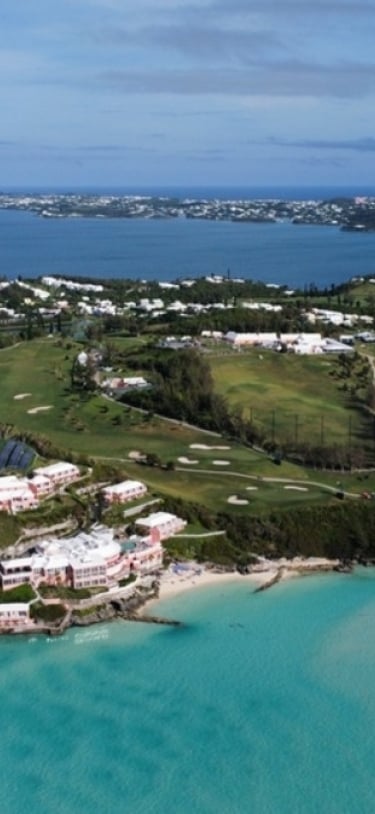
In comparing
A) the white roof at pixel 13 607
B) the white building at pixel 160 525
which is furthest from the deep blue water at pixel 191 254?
the white roof at pixel 13 607

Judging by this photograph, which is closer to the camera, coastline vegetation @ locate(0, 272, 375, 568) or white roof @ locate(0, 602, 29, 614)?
white roof @ locate(0, 602, 29, 614)

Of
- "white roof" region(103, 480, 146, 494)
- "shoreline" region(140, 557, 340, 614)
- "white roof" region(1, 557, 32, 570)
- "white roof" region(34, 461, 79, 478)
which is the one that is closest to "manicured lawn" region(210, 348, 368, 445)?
"white roof" region(103, 480, 146, 494)

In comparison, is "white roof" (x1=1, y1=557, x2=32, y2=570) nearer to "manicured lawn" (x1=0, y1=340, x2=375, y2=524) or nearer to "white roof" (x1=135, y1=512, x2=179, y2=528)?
"manicured lawn" (x1=0, y1=340, x2=375, y2=524)

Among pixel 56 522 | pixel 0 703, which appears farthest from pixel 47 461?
pixel 0 703

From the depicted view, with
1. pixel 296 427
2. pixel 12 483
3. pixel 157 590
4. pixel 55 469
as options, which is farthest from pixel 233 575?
pixel 296 427

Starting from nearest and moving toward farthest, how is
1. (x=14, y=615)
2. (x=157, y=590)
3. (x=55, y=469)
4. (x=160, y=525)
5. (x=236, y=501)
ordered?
(x=14, y=615) → (x=157, y=590) → (x=160, y=525) → (x=236, y=501) → (x=55, y=469)

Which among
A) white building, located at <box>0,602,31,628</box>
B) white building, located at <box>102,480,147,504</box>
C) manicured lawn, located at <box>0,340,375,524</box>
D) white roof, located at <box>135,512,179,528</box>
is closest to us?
white building, located at <box>0,602,31,628</box>

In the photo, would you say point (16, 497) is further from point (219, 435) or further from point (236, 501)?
point (219, 435)
